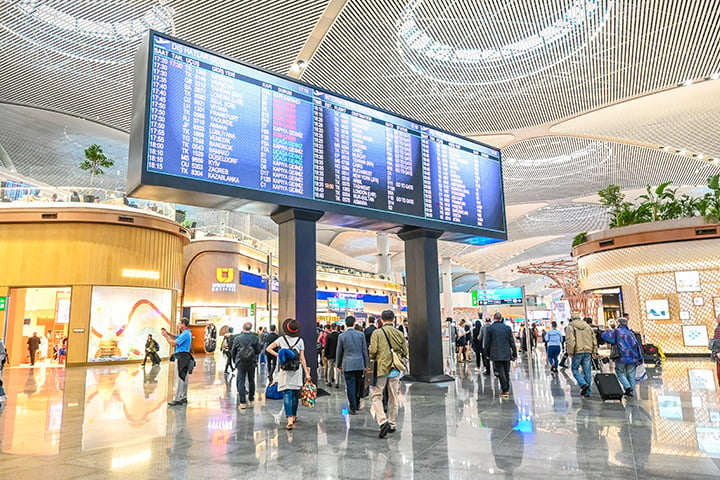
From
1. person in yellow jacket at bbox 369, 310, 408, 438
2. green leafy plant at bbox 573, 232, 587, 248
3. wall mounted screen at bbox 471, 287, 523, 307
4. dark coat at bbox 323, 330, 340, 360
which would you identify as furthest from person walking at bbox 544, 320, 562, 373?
green leafy plant at bbox 573, 232, 587, 248

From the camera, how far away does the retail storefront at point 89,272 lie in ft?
53.2

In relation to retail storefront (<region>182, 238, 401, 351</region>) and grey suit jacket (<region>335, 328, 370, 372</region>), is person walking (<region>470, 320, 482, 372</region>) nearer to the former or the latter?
grey suit jacket (<region>335, 328, 370, 372</region>)

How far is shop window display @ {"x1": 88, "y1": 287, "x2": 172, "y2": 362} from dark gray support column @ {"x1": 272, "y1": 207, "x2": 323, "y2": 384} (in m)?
11.3

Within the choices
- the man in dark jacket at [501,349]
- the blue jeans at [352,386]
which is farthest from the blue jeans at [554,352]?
the blue jeans at [352,386]

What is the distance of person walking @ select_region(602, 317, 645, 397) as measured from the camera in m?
7.84

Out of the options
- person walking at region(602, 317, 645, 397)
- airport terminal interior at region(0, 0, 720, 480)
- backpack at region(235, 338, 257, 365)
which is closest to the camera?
airport terminal interior at region(0, 0, 720, 480)

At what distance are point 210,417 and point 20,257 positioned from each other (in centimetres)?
1375

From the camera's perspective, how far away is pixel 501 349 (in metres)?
8.19

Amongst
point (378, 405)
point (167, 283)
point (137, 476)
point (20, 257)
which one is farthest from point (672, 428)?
point (20, 257)

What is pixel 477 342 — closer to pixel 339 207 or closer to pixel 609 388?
pixel 609 388

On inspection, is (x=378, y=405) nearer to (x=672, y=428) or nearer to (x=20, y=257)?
(x=672, y=428)

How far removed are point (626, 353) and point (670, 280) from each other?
34.3 ft

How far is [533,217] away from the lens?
124 ft

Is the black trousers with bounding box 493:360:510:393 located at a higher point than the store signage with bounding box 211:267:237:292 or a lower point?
lower
